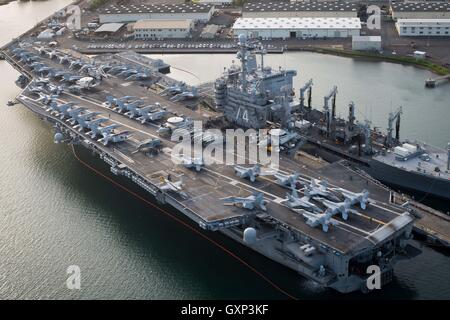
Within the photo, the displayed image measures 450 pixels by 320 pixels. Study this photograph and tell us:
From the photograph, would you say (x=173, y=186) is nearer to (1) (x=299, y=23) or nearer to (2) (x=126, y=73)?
(2) (x=126, y=73)

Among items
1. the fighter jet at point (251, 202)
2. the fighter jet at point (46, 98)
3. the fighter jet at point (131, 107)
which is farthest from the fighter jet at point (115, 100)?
the fighter jet at point (251, 202)

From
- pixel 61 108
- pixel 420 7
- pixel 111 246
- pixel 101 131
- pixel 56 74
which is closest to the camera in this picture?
pixel 111 246

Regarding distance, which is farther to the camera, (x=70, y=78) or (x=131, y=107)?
(x=70, y=78)

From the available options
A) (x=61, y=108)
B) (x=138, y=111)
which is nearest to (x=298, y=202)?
(x=138, y=111)

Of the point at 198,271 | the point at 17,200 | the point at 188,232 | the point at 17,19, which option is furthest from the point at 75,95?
the point at 17,19

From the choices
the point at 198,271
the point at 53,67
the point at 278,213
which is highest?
the point at 53,67

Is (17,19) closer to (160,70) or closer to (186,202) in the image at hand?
(160,70)
